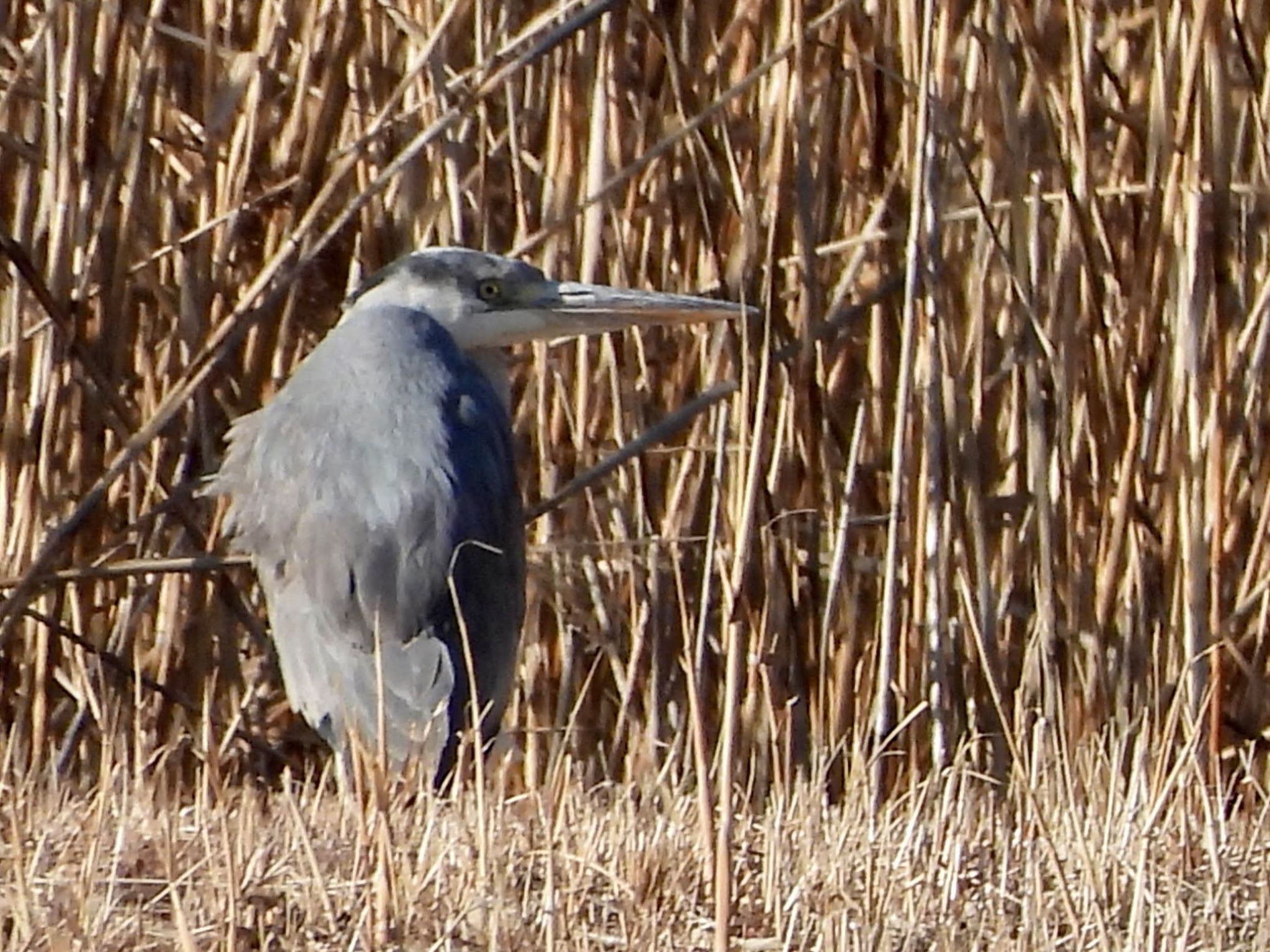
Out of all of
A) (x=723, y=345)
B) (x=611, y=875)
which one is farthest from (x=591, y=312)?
(x=611, y=875)

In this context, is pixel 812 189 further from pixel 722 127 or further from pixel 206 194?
pixel 206 194

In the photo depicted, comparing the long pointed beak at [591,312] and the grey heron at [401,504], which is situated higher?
the long pointed beak at [591,312]

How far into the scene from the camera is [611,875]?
2332 millimetres

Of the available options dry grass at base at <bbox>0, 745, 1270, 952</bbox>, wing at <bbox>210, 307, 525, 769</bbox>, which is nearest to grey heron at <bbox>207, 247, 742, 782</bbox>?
wing at <bbox>210, 307, 525, 769</bbox>

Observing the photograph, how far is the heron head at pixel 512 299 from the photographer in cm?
377

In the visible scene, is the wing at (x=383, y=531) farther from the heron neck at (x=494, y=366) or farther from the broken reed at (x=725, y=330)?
the heron neck at (x=494, y=366)

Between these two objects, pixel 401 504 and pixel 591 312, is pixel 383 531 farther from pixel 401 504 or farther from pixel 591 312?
pixel 591 312

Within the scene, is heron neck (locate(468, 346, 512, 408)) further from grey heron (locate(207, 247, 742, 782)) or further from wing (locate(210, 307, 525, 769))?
wing (locate(210, 307, 525, 769))

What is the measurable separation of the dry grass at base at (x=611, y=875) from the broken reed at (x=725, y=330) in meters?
0.90

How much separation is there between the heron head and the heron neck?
0.33 ft

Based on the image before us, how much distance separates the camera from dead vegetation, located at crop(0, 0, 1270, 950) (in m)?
3.65

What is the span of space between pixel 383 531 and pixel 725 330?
78 centimetres

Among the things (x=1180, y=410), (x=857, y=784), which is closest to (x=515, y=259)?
(x=1180, y=410)

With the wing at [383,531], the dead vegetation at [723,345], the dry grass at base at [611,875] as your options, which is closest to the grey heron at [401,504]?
the wing at [383,531]
